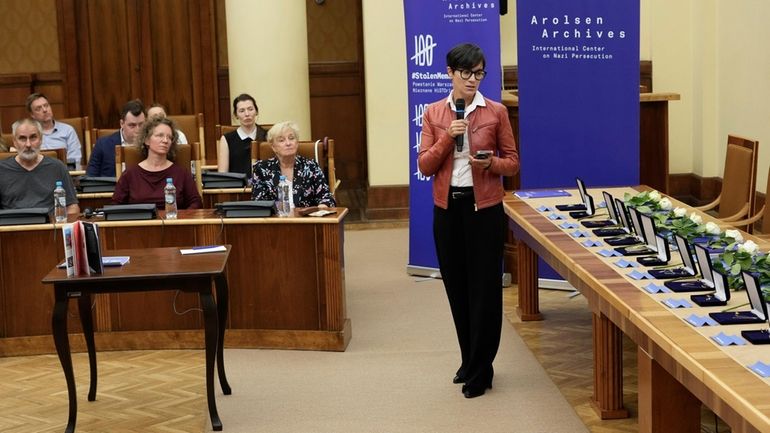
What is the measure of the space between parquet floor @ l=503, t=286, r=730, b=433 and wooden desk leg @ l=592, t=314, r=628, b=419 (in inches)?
2.4

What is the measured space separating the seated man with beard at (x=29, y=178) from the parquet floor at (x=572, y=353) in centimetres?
307

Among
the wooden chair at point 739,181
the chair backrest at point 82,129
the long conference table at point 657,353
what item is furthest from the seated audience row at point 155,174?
the chair backrest at point 82,129

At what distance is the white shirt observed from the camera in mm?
6094

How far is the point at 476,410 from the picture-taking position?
6027 mm

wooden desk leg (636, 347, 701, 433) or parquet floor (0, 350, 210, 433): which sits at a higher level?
wooden desk leg (636, 347, 701, 433)

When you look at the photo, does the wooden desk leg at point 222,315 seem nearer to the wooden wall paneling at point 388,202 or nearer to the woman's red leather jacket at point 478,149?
the woman's red leather jacket at point 478,149

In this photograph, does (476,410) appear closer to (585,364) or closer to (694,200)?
(585,364)

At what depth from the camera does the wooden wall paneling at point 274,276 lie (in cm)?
723

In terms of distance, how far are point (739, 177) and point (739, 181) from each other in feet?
0.09

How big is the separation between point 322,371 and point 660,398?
2654 millimetres

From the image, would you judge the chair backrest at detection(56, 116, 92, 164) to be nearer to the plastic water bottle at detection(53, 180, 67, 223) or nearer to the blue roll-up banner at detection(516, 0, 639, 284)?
the plastic water bottle at detection(53, 180, 67, 223)

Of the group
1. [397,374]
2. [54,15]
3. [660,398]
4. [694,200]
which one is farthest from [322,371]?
[54,15]

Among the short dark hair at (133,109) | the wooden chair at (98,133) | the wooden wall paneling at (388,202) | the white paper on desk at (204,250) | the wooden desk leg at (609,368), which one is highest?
the short dark hair at (133,109)

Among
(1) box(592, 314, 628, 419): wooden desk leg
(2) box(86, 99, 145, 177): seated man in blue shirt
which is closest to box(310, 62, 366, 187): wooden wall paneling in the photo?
(2) box(86, 99, 145, 177): seated man in blue shirt
